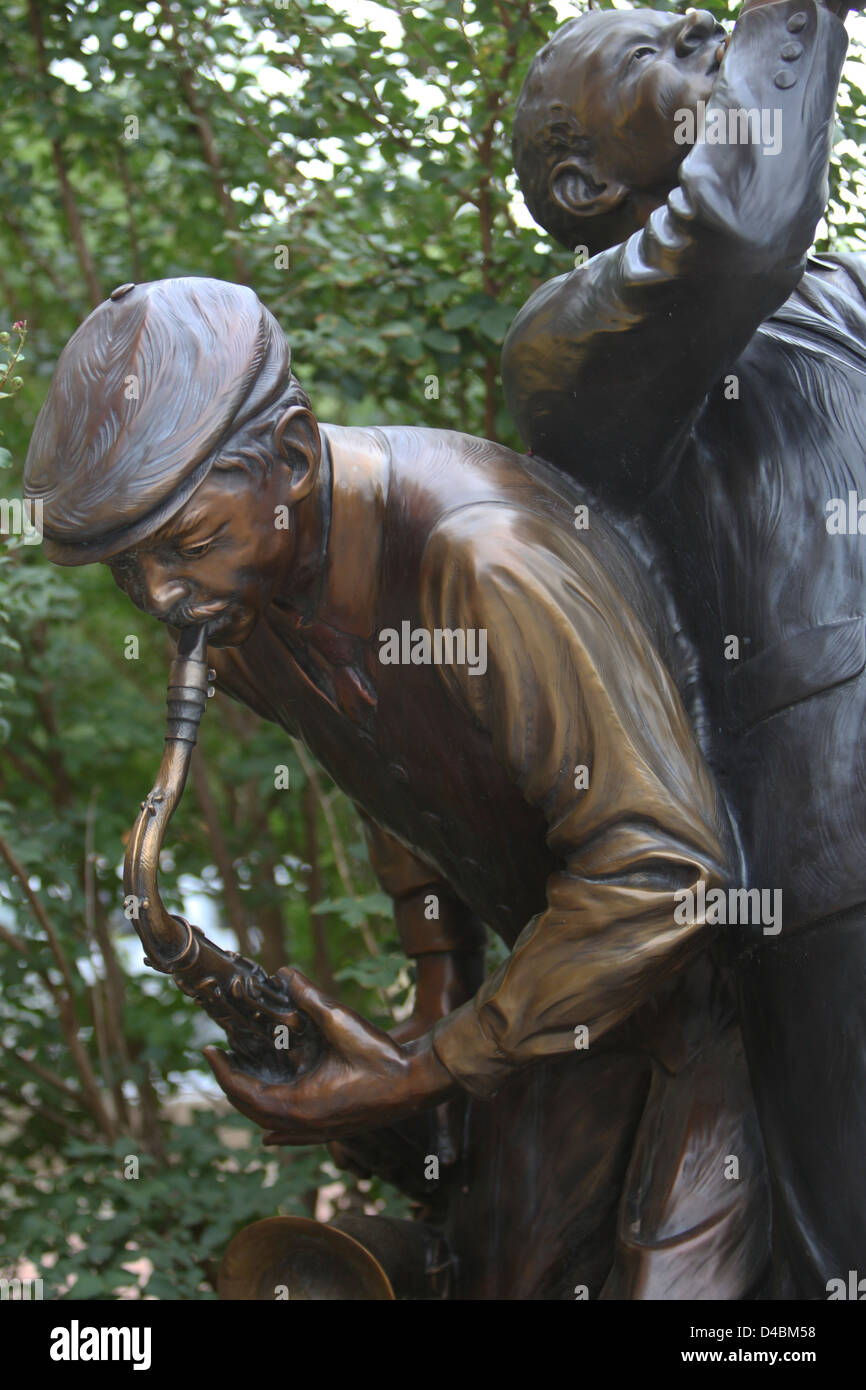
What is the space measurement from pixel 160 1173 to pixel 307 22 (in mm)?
2481

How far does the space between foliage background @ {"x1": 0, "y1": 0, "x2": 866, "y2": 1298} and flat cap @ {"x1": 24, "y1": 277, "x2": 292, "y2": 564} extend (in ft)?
2.71

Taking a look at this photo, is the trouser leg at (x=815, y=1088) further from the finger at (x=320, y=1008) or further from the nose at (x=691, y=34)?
the nose at (x=691, y=34)

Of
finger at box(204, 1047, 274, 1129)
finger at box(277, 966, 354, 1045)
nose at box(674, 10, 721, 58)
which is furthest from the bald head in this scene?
finger at box(204, 1047, 274, 1129)

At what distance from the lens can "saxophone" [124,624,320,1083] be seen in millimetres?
1812

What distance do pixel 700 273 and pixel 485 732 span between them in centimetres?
55

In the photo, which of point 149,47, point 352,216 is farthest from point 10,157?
point 352,216

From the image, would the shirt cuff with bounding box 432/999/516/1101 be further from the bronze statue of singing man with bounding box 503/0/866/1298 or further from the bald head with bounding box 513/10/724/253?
the bald head with bounding box 513/10/724/253

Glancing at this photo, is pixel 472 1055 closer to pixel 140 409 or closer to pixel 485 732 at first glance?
pixel 485 732

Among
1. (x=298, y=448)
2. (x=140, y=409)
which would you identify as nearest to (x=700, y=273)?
(x=298, y=448)

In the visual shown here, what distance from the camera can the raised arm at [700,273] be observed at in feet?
5.55

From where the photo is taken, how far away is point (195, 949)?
6.35ft

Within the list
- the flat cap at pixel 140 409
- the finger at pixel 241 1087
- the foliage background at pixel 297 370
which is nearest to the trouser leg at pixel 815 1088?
the finger at pixel 241 1087

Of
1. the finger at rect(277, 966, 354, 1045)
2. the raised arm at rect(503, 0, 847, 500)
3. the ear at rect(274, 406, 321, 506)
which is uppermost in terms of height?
the raised arm at rect(503, 0, 847, 500)
